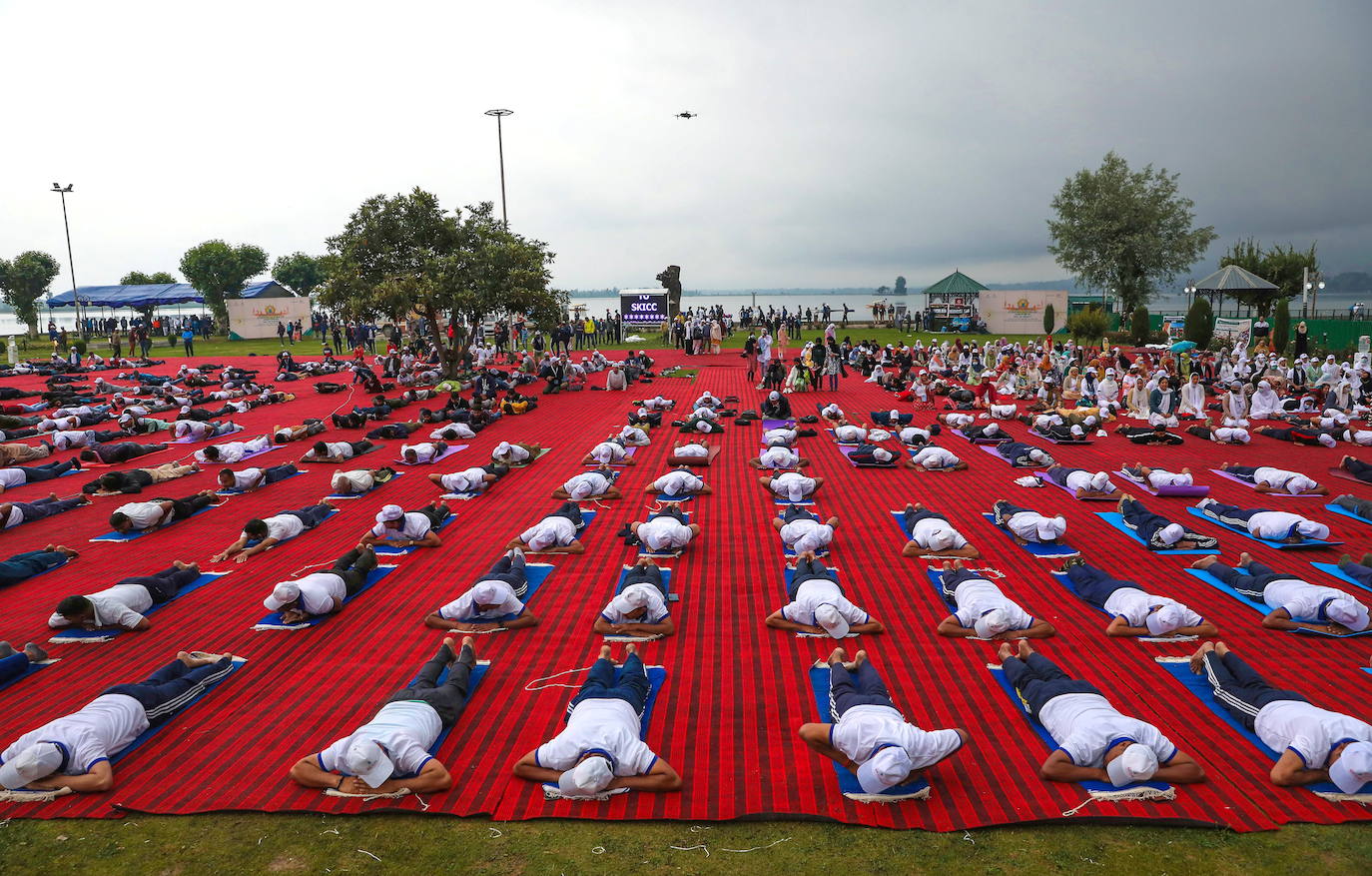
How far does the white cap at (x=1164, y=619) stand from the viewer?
5730 mm

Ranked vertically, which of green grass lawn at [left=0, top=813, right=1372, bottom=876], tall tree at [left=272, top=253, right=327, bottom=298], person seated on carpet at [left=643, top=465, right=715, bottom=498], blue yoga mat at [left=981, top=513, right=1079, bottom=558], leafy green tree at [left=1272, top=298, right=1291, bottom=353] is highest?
tall tree at [left=272, top=253, right=327, bottom=298]

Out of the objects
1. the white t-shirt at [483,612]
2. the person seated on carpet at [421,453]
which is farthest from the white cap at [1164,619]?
the person seated on carpet at [421,453]

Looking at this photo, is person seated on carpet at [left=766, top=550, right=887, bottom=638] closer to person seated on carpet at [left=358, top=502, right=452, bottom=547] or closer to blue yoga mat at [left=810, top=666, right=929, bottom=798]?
blue yoga mat at [left=810, top=666, right=929, bottom=798]

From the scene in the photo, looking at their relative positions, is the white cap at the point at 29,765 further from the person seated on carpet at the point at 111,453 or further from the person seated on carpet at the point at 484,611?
the person seated on carpet at the point at 111,453

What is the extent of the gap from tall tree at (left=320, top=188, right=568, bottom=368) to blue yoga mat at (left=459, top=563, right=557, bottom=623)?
14429 millimetres

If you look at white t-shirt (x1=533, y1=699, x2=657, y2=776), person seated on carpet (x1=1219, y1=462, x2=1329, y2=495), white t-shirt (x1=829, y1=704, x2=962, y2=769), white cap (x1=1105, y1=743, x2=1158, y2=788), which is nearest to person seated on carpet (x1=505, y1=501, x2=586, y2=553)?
white t-shirt (x1=533, y1=699, x2=657, y2=776)

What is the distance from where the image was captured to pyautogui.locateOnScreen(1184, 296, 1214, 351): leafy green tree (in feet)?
85.6

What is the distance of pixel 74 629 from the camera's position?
20.6ft

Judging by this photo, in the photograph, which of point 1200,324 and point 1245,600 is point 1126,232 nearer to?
point 1200,324

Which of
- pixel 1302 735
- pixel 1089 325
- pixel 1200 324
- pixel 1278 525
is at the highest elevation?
pixel 1089 325

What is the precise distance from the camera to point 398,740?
14.2 ft

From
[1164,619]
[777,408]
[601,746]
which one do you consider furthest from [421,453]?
[1164,619]

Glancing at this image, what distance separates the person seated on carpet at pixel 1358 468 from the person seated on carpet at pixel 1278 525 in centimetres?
356

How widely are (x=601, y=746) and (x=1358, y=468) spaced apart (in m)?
12.0
